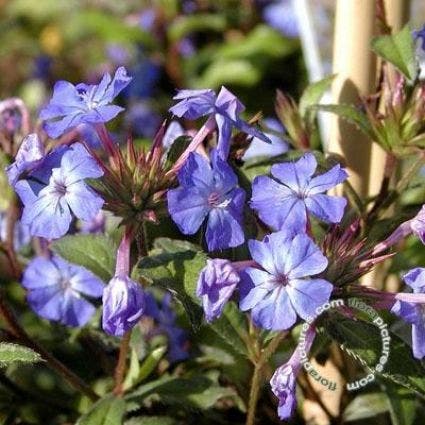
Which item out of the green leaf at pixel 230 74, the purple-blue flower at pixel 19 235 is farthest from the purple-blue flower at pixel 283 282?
the green leaf at pixel 230 74

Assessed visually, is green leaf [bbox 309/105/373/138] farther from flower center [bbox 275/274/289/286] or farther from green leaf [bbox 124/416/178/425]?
green leaf [bbox 124/416/178/425]

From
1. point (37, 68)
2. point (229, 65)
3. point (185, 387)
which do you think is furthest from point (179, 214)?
point (37, 68)

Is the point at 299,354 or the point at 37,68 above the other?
A: the point at 299,354

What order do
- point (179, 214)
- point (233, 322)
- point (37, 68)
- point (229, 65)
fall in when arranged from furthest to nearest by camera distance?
point (37, 68) → point (229, 65) → point (233, 322) → point (179, 214)

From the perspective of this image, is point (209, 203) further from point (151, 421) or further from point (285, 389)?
point (151, 421)

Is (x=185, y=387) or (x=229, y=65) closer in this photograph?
(x=185, y=387)

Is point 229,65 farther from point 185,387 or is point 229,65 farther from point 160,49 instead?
point 185,387

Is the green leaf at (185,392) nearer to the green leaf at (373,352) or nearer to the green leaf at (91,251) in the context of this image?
the green leaf at (91,251)
